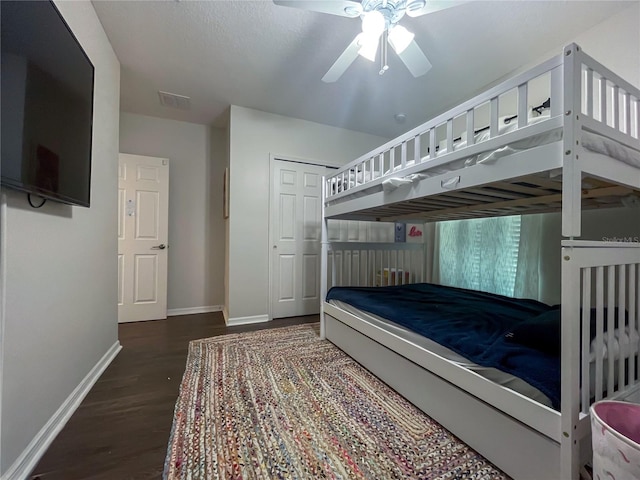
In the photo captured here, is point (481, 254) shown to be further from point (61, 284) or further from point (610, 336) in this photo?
point (61, 284)

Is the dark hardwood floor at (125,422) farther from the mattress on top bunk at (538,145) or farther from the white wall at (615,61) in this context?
the white wall at (615,61)

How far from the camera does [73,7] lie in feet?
4.72

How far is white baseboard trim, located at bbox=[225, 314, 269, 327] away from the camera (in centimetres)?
286

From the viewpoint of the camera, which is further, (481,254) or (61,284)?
(481,254)

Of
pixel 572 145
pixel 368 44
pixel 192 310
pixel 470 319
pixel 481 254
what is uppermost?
pixel 368 44

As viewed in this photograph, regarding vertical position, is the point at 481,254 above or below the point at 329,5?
below

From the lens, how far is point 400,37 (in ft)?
4.95

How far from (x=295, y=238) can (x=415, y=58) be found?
2203 millimetres

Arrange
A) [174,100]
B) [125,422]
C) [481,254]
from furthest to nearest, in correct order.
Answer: [174,100]
[481,254]
[125,422]

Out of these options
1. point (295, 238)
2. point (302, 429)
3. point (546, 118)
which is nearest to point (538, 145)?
point (546, 118)

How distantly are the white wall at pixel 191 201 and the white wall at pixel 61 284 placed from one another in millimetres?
1171

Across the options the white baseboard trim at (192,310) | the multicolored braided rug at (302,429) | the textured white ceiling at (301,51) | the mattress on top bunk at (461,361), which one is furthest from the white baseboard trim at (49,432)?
the textured white ceiling at (301,51)

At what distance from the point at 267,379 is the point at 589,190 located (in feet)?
6.91

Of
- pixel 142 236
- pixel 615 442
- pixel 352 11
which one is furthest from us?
pixel 142 236
